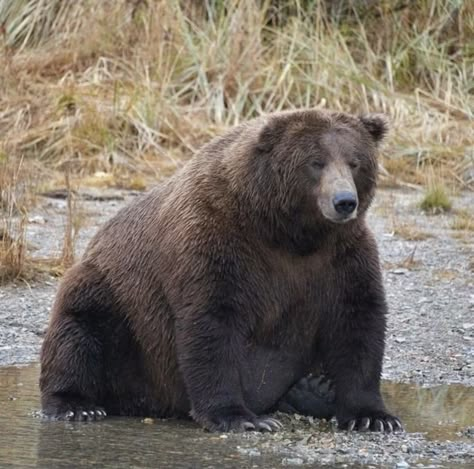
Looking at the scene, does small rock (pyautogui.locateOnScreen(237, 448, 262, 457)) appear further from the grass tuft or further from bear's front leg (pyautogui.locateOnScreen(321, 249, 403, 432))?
the grass tuft

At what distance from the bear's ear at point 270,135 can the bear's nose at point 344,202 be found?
51cm

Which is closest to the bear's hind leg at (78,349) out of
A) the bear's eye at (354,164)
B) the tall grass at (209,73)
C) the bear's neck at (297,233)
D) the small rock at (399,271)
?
the bear's neck at (297,233)

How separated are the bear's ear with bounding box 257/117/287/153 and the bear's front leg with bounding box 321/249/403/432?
0.66m

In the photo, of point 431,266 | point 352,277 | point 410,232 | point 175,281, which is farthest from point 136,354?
point 410,232

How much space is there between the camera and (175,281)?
6965 mm

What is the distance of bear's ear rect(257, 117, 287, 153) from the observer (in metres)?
7.01

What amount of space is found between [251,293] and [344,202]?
625 millimetres

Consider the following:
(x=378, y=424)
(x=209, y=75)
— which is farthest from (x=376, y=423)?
(x=209, y=75)

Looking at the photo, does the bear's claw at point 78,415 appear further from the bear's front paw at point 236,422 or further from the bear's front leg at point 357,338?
the bear's front leg at point 357,338

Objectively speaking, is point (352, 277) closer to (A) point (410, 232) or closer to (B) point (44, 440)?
(B) point (44, 440)

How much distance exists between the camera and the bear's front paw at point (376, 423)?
678 centimetres

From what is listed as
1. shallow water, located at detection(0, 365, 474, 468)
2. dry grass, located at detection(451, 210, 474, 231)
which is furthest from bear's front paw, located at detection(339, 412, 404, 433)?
dry grass, located at detection(451, 210, 474, 231)

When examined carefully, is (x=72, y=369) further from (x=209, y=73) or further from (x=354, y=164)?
(x=209, y=73)

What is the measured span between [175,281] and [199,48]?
10.1 meters
